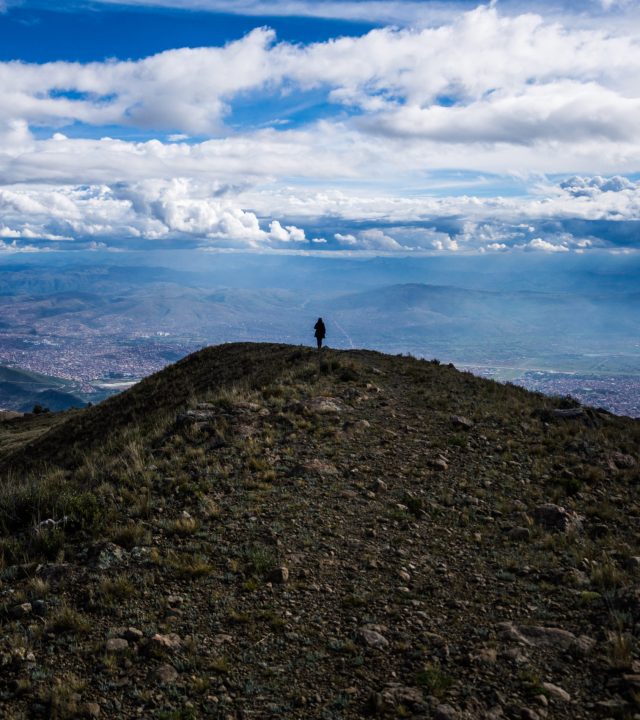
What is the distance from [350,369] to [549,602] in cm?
1563

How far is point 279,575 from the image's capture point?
8797 millimetres

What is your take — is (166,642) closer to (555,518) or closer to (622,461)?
(555,518)

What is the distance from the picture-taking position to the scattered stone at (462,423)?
17.7 metres

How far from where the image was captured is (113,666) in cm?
682

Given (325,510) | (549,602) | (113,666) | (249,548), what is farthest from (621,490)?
(113,666)

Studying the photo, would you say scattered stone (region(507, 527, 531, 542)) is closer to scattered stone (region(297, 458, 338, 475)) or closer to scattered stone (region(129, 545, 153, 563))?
scattered stone (region(297, 458, 338, 475))

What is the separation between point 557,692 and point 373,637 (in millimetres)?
2433

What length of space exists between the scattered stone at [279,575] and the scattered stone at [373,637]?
167 centimetres

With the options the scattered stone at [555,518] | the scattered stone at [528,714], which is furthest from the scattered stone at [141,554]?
the scattered stone at [555,518]

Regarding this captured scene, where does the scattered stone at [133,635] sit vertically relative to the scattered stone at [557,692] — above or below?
above

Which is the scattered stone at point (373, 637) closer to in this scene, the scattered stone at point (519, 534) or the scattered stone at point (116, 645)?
the scattered stone at point (116, 645)

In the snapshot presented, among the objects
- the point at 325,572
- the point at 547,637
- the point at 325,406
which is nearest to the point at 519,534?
the point at 547,637

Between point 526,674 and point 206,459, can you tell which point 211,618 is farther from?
point 206,459

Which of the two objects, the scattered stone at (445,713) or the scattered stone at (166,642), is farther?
the scattered stone at (166,642)
